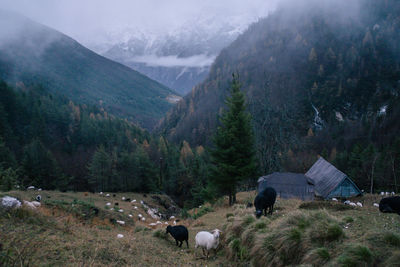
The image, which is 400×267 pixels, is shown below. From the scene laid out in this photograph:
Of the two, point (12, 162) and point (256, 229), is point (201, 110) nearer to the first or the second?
point (12, 162)

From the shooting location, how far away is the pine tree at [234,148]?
2114 centimetres

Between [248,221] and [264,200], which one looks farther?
[264,200]

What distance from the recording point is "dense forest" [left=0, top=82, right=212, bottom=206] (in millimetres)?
53219

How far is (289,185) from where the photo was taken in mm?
30812

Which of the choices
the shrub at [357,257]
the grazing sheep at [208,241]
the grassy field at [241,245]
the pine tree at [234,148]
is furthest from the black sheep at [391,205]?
the pine tree at [234,148]

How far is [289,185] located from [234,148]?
14202 mm

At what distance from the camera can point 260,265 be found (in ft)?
21.7

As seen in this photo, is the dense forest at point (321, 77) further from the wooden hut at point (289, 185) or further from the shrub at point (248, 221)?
the shrub at point (248, 221)

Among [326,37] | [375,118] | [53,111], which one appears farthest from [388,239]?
[326,37]

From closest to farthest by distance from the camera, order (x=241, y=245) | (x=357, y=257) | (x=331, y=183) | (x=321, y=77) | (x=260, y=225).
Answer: (x=357, y=257), (x=241, y=245), (x=260, y=225), (x=331, y=183), (x=321, y=77)

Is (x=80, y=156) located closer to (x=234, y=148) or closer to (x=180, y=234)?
(x=234, y=148)

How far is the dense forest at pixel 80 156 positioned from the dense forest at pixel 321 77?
46.1 m

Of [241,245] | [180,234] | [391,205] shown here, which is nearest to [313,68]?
[391,205]

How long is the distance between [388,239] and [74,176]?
66.6 meters
